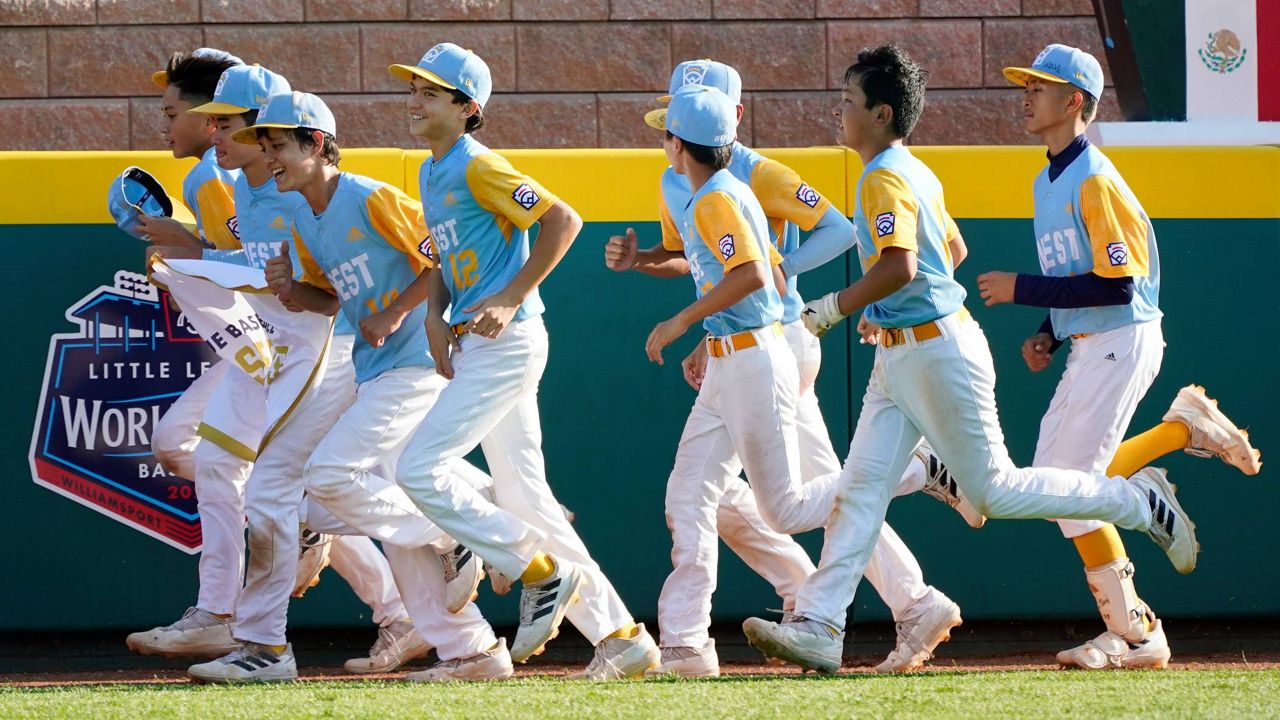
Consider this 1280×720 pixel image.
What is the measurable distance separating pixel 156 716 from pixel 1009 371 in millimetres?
3445

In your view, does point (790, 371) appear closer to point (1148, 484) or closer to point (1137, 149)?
point (1148, 484)

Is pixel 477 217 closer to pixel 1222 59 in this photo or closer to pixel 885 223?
pixel 885 223

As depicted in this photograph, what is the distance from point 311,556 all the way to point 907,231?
244 cm

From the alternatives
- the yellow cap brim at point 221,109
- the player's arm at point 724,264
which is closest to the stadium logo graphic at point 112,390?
the yellow cap brim at point 221,109

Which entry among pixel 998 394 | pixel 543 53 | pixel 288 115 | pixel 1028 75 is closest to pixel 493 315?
pixel 288 115

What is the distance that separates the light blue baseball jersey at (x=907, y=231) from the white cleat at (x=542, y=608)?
123cm

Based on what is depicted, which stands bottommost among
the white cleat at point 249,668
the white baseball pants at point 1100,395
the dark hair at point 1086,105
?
the white cleat at point 249,668

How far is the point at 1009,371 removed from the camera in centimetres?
645

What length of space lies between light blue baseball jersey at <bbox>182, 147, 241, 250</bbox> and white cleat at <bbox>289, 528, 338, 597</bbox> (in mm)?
1058

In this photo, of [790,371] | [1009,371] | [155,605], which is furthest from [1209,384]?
[155,605]

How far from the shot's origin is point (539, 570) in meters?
5.16

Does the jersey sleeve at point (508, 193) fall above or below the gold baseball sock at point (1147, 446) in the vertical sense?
above

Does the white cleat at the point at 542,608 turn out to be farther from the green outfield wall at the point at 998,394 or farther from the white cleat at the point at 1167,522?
the white cleat at the point at 1167,522

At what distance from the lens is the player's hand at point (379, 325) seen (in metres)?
5.25
